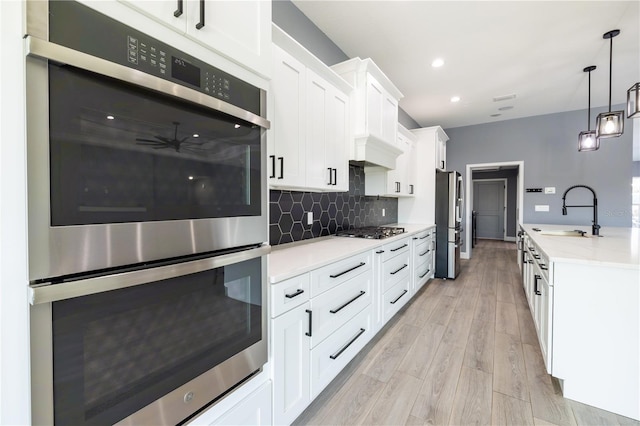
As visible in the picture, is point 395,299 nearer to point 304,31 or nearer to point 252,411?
point 252,411

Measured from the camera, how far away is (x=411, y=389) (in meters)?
1.81

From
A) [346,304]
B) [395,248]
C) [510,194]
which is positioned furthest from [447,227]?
[510,194]

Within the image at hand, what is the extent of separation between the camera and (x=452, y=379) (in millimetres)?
1913

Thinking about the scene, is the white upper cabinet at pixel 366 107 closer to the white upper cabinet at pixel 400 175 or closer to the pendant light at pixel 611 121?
the white upper cabinet at pixel 400 175

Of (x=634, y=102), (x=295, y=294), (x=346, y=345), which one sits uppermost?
(x=634, y=102)

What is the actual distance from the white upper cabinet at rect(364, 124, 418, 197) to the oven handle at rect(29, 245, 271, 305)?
280 centimetres

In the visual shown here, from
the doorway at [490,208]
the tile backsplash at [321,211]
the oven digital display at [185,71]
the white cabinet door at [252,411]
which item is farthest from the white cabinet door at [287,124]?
the doorway at [490,208]

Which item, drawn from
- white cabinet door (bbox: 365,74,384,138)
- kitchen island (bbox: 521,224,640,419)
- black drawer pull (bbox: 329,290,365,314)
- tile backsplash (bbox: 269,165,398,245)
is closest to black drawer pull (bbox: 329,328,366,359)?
black drawer pull (bbox: 329,290,365,314)

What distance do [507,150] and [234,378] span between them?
20.9ft

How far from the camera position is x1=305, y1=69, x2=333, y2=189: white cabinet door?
2.00 meters

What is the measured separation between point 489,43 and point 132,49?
3.40m

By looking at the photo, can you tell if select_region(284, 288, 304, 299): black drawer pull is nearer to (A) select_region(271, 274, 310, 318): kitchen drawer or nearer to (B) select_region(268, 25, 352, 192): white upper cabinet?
(A) select_region(271, 274, 310, 318): kitchen drawer

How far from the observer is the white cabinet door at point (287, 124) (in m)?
1.70

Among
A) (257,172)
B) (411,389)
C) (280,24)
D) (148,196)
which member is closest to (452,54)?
(280,24)
